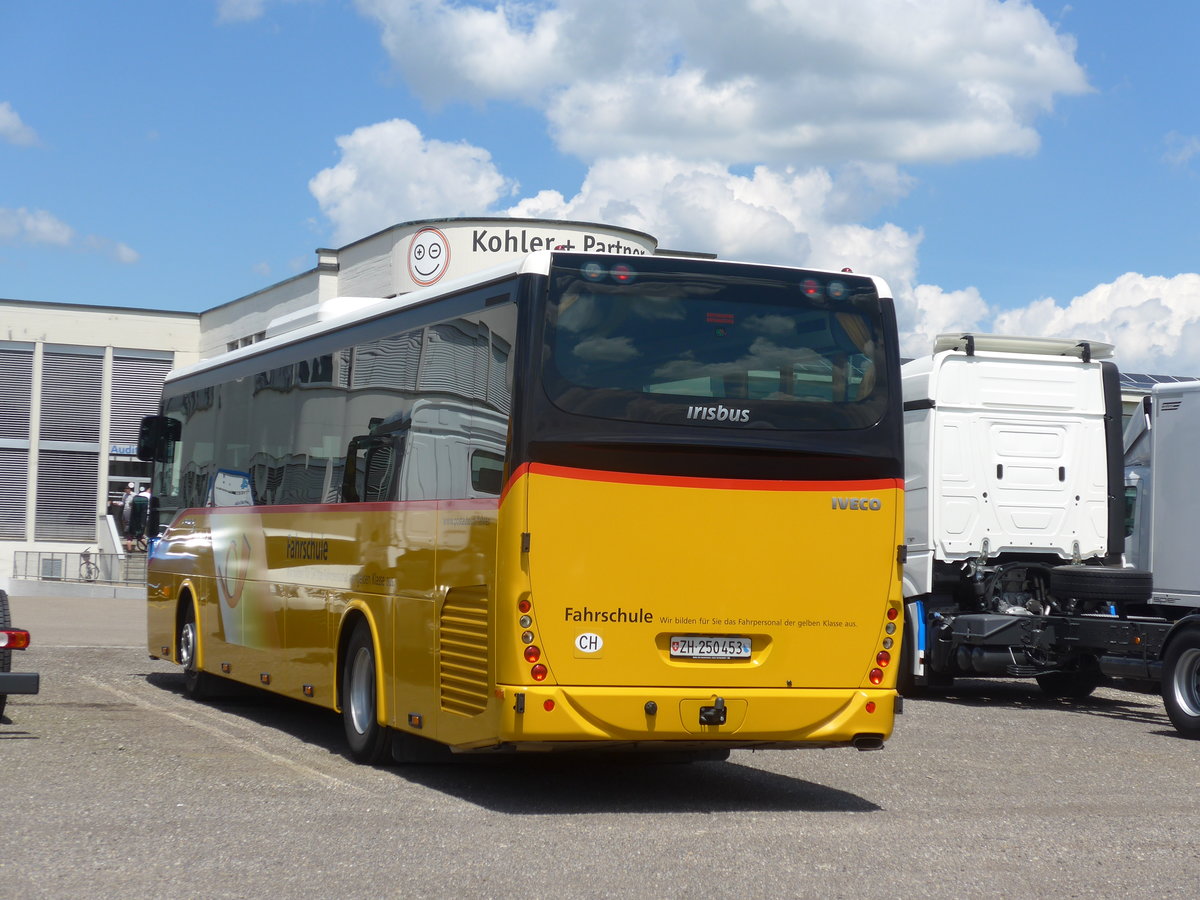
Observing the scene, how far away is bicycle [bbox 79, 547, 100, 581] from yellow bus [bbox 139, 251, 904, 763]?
3241 centimetres

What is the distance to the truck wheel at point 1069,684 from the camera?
59.9 ft

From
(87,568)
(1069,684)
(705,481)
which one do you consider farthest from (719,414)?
(87,568)

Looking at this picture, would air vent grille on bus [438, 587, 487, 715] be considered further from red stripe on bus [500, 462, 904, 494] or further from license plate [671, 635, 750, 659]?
license plate [671, 635, 750, 659]

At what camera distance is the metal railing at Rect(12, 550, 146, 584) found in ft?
133

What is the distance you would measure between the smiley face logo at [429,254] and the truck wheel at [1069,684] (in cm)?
2717

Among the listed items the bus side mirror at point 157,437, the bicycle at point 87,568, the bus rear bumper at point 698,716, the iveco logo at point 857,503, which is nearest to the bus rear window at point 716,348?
the iveco logo at point 857,503

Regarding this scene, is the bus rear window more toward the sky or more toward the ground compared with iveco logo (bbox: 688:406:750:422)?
more toward the sky

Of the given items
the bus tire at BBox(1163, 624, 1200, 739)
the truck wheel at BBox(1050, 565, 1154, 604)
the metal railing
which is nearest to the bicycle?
the metal railing

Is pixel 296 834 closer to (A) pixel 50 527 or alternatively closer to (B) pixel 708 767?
(B) pixel 708 767

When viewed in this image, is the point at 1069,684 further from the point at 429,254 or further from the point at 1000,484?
the point at 429,254

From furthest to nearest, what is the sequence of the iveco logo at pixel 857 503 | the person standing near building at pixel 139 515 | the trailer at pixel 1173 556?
the person standing near building at pixel 139 515, the trailer at pixel 1173 556, the iveco logo at pixel 857 503

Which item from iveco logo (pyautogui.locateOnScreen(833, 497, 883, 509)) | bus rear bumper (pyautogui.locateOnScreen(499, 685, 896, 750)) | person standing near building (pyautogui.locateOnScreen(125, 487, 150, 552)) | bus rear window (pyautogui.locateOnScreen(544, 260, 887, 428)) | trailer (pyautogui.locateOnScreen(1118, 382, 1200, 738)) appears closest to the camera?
bus rear bumper (pyautogui.locateOnScreen(499, 685, 896, 750))

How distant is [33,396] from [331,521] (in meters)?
45.7

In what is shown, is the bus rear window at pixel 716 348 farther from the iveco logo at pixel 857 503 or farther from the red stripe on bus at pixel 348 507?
the red stripe on bus at pixel 348 507
